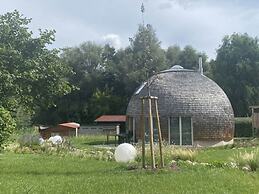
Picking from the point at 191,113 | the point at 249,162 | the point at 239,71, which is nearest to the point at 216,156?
the point at 249,162

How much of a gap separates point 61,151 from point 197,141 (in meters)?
12.1

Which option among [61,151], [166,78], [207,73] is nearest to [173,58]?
[207,73]

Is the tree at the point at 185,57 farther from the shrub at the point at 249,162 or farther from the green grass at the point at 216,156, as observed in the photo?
the shrub at the point at 249,162

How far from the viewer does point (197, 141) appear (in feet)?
104

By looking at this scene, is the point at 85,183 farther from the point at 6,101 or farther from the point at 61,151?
the point at 61,151

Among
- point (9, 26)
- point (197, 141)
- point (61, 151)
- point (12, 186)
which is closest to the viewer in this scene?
point (12, 186)

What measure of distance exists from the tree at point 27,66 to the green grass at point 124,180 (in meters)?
3.04

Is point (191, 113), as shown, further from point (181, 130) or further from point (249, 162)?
point (249, 162)

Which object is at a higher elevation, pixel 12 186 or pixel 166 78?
pixel 166 78

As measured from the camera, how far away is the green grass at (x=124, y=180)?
10.1 m

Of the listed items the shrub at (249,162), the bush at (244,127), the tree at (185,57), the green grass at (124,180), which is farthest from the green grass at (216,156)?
the tree at (185,57)

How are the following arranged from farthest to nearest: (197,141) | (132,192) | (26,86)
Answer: (197,141) < (26,86) < (132,192)

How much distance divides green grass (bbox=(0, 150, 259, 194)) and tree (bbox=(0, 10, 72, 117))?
3.04 metres

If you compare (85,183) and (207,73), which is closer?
(85,183)
